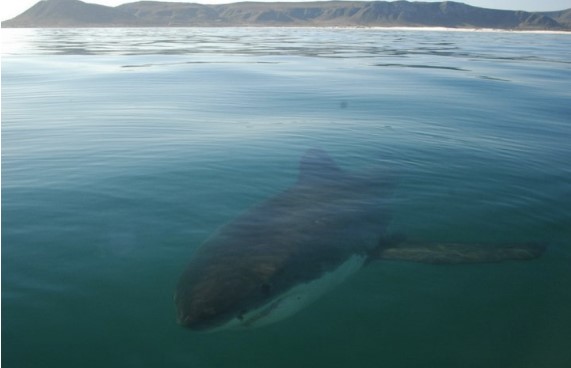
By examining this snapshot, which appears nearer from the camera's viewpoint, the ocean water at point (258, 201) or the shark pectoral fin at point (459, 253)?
the ocean water at point (258, 201)

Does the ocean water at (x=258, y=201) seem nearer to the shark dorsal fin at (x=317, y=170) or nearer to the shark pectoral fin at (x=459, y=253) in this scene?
the shark pectoral fin at (x=459, y=253)

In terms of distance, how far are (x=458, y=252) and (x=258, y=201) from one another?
5.12 metres

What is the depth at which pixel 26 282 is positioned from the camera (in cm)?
813

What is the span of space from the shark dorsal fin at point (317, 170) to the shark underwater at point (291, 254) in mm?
577

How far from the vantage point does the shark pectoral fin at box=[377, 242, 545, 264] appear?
8453 mm

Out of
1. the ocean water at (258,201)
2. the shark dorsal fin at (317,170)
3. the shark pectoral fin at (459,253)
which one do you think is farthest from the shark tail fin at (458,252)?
the shark dorsal fin at (317,170)

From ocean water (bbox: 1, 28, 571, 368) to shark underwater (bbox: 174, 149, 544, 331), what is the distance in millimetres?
358

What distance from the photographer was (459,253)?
866 centimetres

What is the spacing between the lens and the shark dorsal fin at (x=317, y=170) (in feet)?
41.1

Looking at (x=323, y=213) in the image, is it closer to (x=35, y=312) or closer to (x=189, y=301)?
(x=189, y=301)

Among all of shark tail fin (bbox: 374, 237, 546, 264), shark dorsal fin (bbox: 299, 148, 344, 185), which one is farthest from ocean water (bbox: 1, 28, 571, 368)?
shark dorsal fin (bbox: 299, 148, 344, 185)

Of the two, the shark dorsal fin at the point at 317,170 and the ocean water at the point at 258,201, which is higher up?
the shark dorsal fin at the point at 317,170

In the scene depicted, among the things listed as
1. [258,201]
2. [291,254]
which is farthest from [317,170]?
[291,254]

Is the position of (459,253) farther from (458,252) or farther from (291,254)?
(291,254)
